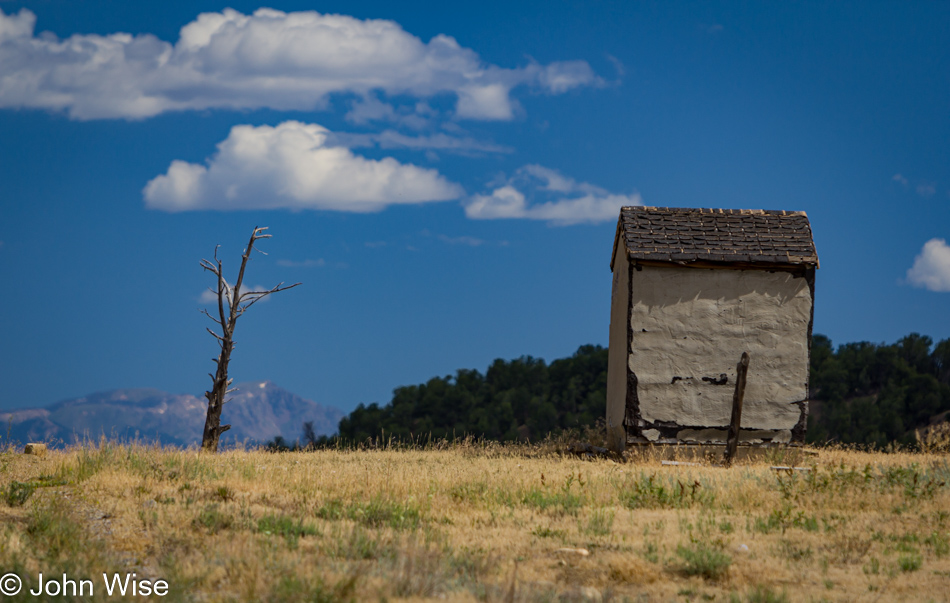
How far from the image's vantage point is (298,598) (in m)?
5.64

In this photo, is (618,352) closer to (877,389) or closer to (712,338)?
(712,338)

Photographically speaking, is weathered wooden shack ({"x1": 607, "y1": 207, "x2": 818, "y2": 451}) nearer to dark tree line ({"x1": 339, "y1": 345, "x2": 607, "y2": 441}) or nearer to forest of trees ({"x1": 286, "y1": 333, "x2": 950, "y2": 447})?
forest of trees ({"x1": 286, "y1": 333, "x2": 950, "y2": 447})

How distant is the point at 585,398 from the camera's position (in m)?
58.1

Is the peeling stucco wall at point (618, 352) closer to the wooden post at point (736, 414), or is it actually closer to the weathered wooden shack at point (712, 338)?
the weathered wooden shack at point (712, 338)

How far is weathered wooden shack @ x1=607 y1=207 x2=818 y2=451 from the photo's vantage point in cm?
1641

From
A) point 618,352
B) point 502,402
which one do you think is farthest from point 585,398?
point 618,352

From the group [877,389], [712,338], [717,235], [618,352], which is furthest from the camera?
[877,389]

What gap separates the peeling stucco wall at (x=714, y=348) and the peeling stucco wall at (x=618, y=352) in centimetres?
41

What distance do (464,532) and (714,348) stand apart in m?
9.70

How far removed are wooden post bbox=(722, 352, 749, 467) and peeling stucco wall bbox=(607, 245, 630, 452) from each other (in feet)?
7.05

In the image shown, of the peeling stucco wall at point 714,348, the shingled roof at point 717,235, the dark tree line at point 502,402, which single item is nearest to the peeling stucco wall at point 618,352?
the peeling stucco wall at point 714,348

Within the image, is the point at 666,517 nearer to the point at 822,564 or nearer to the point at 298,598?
the point at 822,564

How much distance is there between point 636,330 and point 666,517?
7383 mm

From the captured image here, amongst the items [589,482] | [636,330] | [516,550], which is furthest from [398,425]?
[516,550]
